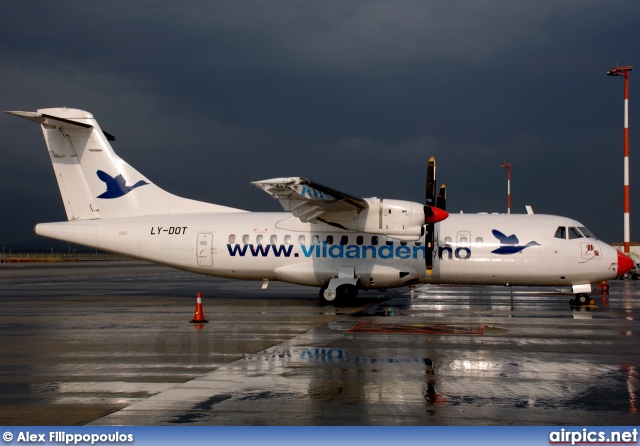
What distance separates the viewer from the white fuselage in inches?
840

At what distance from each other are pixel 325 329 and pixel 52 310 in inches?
418

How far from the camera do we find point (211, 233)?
22.6 m

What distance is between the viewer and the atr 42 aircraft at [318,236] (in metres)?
20.6

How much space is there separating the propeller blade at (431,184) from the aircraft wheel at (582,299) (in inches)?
261

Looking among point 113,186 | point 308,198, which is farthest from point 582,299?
point 113,186

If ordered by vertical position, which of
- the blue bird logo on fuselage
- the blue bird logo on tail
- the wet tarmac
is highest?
the blue bird logo on tail

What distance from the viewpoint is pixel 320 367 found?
1023 cm

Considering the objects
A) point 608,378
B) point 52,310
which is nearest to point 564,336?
point 608,378

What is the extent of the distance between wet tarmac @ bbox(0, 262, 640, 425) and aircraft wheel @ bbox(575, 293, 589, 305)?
4.41 feet

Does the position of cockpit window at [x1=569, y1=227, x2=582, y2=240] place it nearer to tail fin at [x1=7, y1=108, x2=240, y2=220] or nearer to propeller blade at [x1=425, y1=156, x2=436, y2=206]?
propeller blade at [x1=425, y1=156, x2=436, y2=206]

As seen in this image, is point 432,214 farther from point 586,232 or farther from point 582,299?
point 582,299

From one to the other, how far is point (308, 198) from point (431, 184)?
4.33 metres

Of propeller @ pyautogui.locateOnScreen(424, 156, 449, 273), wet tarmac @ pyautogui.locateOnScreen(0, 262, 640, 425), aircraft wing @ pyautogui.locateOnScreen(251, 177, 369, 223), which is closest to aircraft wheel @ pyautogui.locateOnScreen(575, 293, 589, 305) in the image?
wet tarmac @ pyautogui.locateOnScreen(0, 262, 640, 425)

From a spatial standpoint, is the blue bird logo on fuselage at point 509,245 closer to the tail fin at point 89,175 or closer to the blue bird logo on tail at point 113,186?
the tail fin at point 89,175
